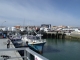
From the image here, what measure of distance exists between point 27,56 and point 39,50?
62.7ft

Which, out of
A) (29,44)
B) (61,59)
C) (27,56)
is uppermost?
(27,56)

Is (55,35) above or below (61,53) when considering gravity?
above

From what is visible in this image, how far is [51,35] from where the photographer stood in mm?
62812

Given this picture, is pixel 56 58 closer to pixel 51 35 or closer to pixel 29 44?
pixel 29 44

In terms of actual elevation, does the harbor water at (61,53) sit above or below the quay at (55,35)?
below

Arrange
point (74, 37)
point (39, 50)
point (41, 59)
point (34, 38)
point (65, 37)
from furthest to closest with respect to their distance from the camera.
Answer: point (65, 37), point (74, 37), point (34, 38), point (39, 50), point (41, 59)

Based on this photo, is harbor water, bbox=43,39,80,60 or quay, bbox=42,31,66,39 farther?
quay, bbox=42,31,66,39

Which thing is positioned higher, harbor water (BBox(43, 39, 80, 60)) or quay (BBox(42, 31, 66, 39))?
quay (BBox(42, 31, 66, 39))

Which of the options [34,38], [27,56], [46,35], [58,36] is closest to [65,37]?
[58,36]

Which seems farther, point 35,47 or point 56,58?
point 35,47

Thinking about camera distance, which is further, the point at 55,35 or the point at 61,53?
the point at 55,35

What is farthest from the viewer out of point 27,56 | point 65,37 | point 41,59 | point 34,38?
point 65,37

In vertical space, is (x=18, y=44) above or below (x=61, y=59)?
above

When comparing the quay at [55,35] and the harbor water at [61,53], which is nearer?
the harbor water at [61,53]
